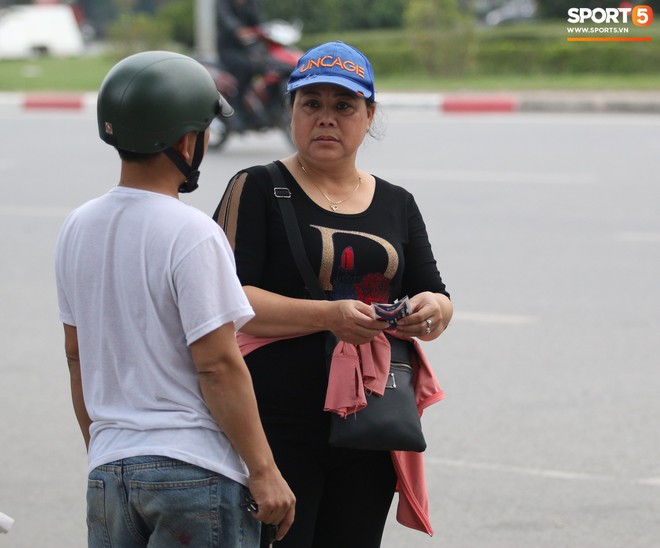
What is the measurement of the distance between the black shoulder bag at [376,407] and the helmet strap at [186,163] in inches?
18.2

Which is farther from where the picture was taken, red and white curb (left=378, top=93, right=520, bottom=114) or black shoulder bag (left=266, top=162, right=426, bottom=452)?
red and white curb (left=378, top=93, right=520, bottom=114)

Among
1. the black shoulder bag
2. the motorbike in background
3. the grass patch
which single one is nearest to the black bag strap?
→ the black shoulder bag

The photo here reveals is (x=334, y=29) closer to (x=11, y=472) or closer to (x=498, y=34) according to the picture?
(x=498, y=34)

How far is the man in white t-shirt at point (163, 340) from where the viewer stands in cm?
223

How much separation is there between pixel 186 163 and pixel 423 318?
2.30ft

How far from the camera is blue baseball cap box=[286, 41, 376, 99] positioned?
2861 millimetres

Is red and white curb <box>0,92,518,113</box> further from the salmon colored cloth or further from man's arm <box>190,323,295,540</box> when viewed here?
man's arm <box>190,323,295,540</box>

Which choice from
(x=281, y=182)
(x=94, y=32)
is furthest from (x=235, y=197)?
(x=94, y=32)

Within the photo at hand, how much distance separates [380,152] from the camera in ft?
43.5

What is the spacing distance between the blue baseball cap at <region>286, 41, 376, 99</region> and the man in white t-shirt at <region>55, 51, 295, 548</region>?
56 centimetres

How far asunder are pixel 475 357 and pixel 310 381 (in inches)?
139

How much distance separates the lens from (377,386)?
2781 mm

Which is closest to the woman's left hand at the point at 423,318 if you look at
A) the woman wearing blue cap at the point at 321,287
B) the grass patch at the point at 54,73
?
the woman wearing blue cap at the point at 321,287

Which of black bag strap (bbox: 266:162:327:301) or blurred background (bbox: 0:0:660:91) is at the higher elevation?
black bag strap (bbox: 266:162:327:301)
